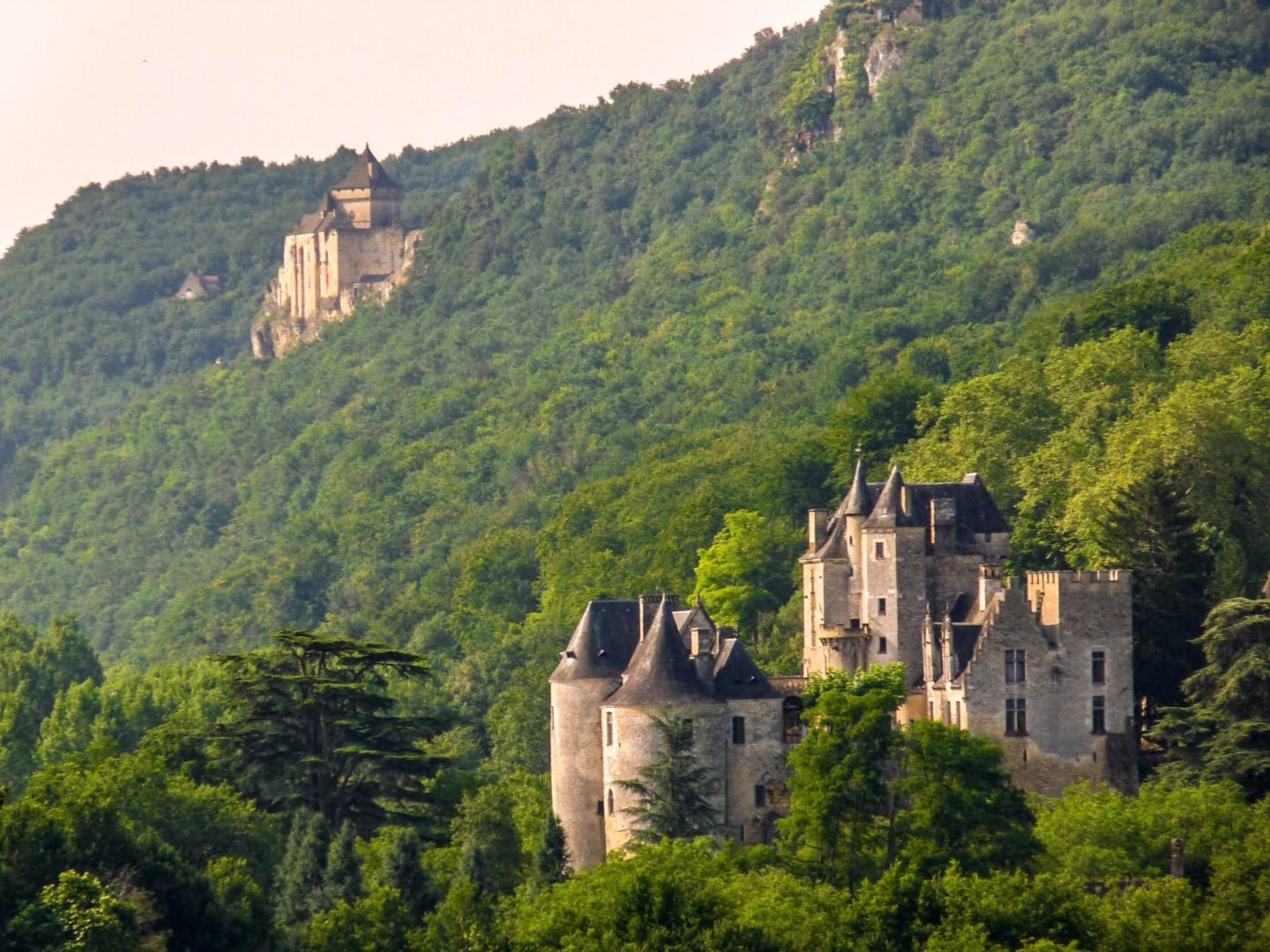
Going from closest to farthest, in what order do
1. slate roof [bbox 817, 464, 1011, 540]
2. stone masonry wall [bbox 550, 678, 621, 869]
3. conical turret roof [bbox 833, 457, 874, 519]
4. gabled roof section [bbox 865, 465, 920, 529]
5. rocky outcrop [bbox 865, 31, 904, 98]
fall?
stone masonry wall [bbox 550, 678, 621, 869] → gabled roof section [bbox 865, 465, 920, 529] → slate roof [bbox 817, 464, 1011, 540] → conical turret roof [bbox 833, 457, 874, 519] → rocky outcrop [bbox 865, 31, 904, 98]

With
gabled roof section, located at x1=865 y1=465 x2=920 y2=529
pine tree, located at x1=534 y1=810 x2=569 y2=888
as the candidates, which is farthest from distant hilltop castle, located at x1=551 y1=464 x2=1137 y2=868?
gabled roof section, located at x1=865 y1=465 x2=920 y2=529

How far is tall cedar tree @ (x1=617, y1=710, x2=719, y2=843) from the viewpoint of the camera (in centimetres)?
8019

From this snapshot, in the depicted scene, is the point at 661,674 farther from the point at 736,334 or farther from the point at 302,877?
the point at 736,334

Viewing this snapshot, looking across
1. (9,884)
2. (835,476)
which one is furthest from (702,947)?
(835,476)

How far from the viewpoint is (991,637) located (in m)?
81.8

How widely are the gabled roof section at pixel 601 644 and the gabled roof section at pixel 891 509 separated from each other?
6338 millimetres

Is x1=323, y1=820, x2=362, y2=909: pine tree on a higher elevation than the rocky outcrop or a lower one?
lower

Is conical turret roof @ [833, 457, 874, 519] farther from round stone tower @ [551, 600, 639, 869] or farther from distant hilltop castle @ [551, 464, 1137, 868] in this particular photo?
round stone tower @ [551, 600, 639, 869]

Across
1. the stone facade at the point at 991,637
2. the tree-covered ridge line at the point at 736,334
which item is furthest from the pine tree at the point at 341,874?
the tree-covered ridge line at the point at 736,334

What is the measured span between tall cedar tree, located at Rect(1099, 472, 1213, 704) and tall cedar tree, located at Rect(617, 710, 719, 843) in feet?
38.2

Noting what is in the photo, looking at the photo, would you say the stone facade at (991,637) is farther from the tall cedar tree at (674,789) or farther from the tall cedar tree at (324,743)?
the tall cedar tree at (324,743)

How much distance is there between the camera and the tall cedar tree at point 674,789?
263 feet

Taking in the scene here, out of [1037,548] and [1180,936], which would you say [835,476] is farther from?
[1180,936]

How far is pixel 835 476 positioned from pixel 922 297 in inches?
1876
